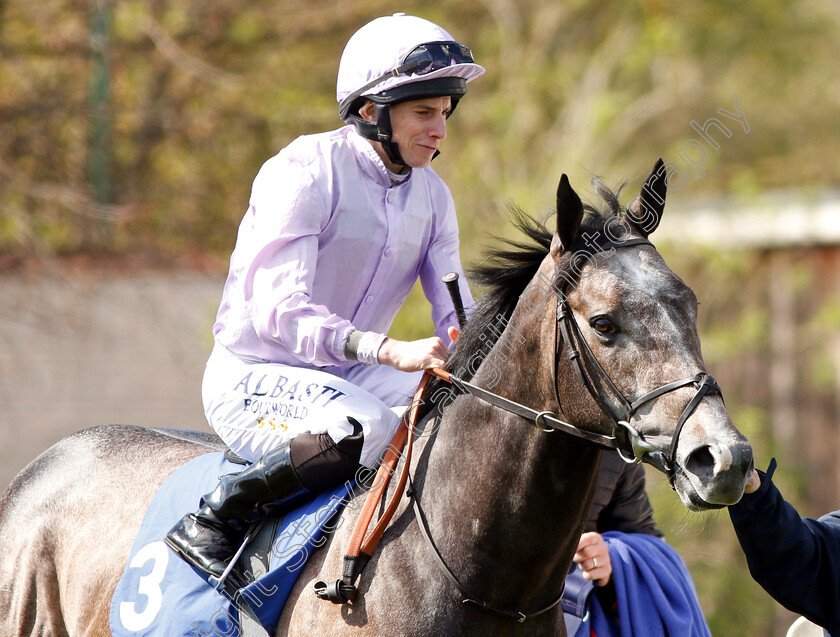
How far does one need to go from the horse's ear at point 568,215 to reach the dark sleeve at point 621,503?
3.43 ft

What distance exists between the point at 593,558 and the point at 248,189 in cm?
706

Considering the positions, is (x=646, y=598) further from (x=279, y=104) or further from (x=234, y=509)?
(x=279, y=104)

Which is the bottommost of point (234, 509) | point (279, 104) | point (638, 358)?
point (234, 509)

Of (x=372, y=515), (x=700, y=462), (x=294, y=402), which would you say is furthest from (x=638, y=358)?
(x=294, y=402)

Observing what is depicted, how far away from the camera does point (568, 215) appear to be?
254 cm

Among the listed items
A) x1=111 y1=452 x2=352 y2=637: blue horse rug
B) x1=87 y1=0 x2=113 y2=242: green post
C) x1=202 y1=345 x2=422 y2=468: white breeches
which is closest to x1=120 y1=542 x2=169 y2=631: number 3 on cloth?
x1=111 y1=452 x2=352 y2=637: blue horse rug

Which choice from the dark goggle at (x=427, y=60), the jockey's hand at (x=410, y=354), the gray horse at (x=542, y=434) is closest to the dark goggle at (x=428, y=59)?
the dark goggle at (x=427, y=60)

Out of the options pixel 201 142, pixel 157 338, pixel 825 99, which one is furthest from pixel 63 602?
pixel 825 99

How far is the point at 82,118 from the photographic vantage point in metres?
8.38

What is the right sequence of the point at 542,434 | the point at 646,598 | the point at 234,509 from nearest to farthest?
the point at 542,434, the point at 234,509, the point at 646,598

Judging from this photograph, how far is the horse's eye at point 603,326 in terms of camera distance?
2371 millimetres

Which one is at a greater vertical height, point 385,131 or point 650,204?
point 385,131

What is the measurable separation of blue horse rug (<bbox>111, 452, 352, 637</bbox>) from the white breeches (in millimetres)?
176

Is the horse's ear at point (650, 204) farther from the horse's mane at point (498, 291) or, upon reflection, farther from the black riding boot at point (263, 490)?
the black riding boot at point (263, 490)
